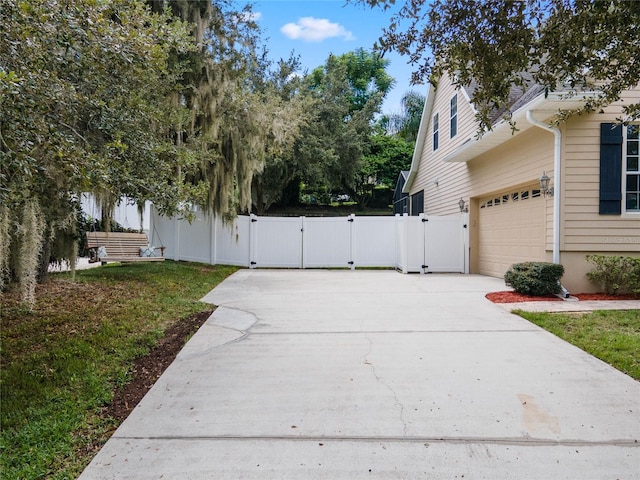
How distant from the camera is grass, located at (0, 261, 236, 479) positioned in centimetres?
252

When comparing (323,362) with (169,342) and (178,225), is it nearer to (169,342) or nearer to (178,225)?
(169,342)

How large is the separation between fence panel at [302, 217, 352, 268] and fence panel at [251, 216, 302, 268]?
24cm

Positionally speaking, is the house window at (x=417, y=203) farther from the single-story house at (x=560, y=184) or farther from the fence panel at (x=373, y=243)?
the single-story house at (x=560, y=184)

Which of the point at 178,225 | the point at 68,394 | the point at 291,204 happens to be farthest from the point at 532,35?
the point at 291,204

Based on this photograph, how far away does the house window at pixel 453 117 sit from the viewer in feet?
39.0

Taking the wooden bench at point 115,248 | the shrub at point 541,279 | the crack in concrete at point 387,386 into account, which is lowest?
the crack in concrete at point 387,386

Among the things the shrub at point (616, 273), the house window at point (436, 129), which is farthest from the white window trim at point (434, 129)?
the shrub at point (616, 273)

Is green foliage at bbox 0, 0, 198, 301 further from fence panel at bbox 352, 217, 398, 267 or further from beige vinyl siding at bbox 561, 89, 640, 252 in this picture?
fence panel at bbox 352, 217, 398, 267

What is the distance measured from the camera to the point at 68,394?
10.5 ft

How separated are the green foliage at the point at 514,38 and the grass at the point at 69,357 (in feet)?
12.8

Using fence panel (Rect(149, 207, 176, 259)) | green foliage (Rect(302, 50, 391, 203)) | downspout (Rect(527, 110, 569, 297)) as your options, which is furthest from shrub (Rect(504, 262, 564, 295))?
green foliage (Rect(302, 50, 391, 203))

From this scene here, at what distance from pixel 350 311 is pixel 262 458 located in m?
3.91

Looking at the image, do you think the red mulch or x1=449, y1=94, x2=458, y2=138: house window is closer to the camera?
the red mulch

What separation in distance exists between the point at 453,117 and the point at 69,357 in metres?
11.3
